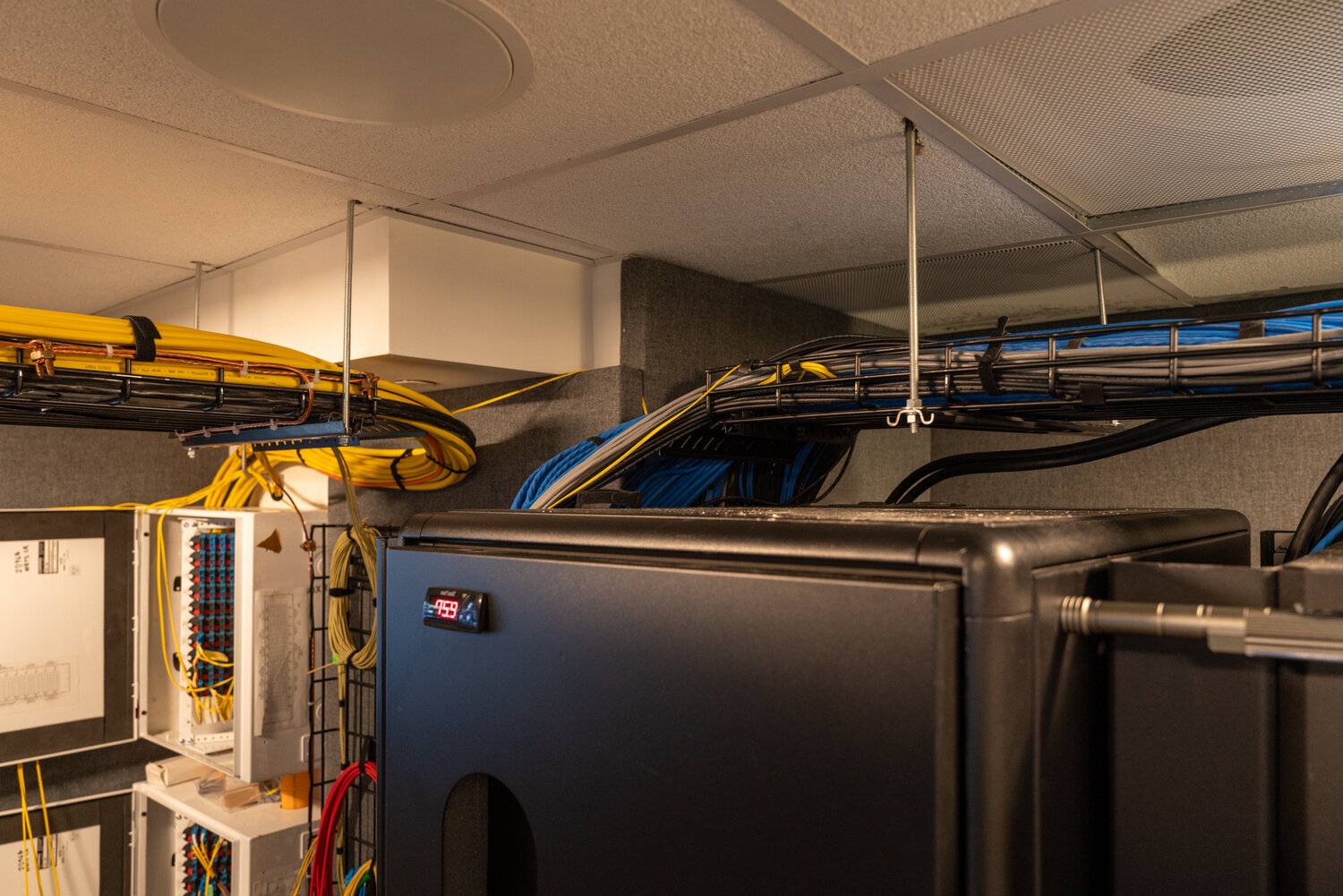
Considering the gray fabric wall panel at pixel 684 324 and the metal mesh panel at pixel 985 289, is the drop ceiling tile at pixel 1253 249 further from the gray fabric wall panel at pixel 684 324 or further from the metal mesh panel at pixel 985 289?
the gray fabric wall panel at pixel 684 324

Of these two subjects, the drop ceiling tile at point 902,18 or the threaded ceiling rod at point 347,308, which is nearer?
the drop ceiling tile at point 902,18

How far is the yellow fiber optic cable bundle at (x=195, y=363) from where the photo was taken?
3.58ft

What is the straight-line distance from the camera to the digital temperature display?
556 mm

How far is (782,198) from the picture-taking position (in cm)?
136

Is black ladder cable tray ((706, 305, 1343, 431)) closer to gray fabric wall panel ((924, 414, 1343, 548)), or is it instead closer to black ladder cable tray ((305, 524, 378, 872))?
gray fabric wall panel ((924, 414, 1343, 548))

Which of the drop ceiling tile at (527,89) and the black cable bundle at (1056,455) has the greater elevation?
the drop ceiling tile at (527,89)

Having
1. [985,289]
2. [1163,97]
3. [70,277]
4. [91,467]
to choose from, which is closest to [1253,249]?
[985,289]

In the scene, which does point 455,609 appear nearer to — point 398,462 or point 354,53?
point 354,53

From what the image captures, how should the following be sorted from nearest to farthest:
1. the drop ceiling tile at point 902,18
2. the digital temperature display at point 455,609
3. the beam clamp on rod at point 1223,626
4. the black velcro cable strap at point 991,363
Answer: the beam clamp on rod at point 1223,626 < the digital temperature display at point 455,609 < the drop ceiling tile at point 902,18 < the black velcro cable strap at point 991,363

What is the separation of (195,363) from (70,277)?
1.00m

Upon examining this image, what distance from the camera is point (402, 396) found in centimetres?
157

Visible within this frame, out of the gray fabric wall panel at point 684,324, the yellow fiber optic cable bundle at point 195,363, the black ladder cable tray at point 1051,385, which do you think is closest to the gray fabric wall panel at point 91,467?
the yellow fiber optic cable bundle at point 195,363

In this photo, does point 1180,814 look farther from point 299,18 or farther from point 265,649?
point 265,649

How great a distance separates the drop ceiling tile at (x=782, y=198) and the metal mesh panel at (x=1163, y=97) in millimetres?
99
